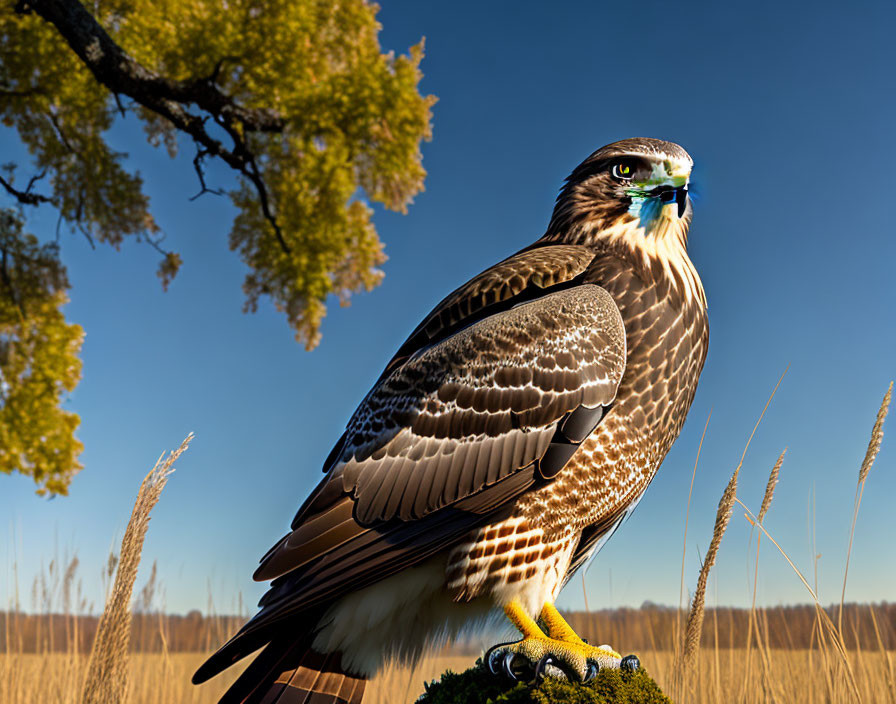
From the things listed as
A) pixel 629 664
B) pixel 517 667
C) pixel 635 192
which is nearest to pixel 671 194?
pixel 635 192

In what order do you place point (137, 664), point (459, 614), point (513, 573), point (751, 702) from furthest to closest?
point (137, 664) < point (751, 702) < point (459, 614) < point (513, 573)

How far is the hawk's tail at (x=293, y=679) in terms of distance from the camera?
2850 mm

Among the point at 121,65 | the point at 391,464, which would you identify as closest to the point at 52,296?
the point at 121,65

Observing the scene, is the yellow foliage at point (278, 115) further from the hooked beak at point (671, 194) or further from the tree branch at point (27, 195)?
the hooked beak at point (671, 194)

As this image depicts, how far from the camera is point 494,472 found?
2820 mm

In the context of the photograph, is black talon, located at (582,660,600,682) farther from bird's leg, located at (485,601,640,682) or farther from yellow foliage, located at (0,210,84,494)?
yellow foliage, located at (0,210,84,494)

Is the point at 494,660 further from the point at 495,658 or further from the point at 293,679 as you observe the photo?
the point at 293,679

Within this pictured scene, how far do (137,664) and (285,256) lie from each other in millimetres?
9641

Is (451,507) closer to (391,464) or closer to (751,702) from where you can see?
(391,464)

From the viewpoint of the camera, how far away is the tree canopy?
41.8 ft

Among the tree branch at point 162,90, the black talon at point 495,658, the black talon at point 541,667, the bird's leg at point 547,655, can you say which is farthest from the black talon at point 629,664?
the tree branch at point 162,90

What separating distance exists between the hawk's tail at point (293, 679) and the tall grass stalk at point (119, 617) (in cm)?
109

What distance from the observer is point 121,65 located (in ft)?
33.4

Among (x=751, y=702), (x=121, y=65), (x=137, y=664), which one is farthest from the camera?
(x=121, y=65)
